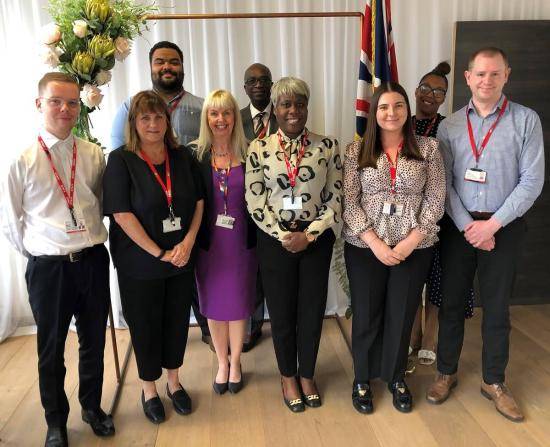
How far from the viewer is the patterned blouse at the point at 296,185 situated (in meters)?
2.33

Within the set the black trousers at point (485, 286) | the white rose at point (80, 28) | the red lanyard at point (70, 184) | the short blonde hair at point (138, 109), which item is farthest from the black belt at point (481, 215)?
the white rose at point (80, 28)

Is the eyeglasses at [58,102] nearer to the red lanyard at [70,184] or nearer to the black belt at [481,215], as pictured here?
the red lanyard at [70,184]

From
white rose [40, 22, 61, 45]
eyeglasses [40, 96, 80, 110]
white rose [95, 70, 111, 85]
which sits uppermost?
white rose [40, 22, 61, 45]

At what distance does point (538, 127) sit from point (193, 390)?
7.82 ft

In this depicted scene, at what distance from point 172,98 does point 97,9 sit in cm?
75

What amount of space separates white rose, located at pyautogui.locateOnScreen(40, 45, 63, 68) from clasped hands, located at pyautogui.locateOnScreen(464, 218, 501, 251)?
2220mm

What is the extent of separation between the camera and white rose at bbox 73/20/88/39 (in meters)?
2.33

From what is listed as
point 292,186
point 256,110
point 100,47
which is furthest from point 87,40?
point 292,186

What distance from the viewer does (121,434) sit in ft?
8.02

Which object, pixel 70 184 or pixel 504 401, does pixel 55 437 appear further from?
pixel 504 401

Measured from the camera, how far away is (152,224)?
2234 millimetres

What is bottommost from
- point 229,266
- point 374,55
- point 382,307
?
point 382,307

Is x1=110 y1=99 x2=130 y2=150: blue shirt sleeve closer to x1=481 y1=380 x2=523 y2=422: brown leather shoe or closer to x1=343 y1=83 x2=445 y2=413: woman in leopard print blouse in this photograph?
x1=343 y1=83 x2=445 y2=413: woman in leopard print blouse

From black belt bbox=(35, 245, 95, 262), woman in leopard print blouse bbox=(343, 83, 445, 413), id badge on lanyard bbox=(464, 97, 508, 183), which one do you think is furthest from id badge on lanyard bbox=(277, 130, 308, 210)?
black belt bbox=(35, 245, 95, 262)
